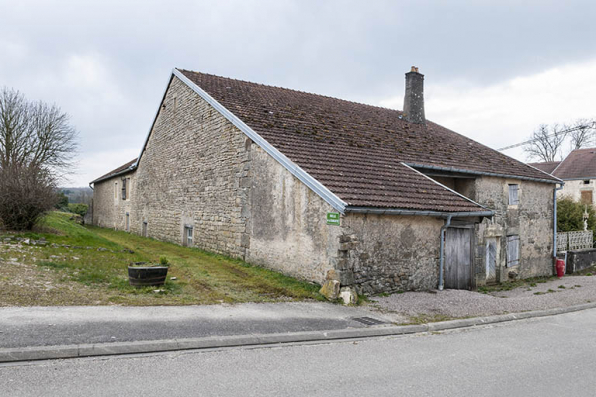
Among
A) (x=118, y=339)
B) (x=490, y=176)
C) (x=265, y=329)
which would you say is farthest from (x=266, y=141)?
(x=490, y=176)

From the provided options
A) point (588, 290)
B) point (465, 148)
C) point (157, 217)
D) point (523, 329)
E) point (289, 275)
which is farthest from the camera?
point (157, 217)

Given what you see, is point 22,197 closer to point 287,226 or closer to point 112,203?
point 287,226

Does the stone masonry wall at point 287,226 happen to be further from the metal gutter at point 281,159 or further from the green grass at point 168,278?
the green grass at point 168,278

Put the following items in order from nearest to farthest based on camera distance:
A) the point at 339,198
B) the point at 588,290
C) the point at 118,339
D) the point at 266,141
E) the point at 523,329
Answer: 1. the point at 118,339
2. the point at 523,329
3. the point at 339,198
4. the point at 266,141
5. the point at 588,290

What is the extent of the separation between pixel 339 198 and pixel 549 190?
13150 mm

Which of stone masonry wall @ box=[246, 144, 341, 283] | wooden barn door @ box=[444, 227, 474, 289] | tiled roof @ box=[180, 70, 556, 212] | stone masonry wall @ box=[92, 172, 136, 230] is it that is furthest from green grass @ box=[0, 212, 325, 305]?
stone masonry wall @ box=[92, 172, 136, 230]

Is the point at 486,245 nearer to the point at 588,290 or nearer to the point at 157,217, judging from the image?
the point at 588,290

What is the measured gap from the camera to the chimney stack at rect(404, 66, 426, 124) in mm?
19453

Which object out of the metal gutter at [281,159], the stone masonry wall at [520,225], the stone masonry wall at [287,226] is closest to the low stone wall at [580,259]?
the stone masonry wall at [520,225]

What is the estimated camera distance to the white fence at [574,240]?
19.0 m

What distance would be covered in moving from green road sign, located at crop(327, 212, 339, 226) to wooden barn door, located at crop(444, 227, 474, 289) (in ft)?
12.5

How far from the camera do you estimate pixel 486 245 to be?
15.1 metres

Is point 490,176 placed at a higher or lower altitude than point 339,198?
higher

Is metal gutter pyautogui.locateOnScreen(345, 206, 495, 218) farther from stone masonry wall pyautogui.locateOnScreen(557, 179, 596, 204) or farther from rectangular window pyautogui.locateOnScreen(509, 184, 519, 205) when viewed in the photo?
stone masonry wall pyautogui.locateOnScreen(557, 179, 596, 204)
